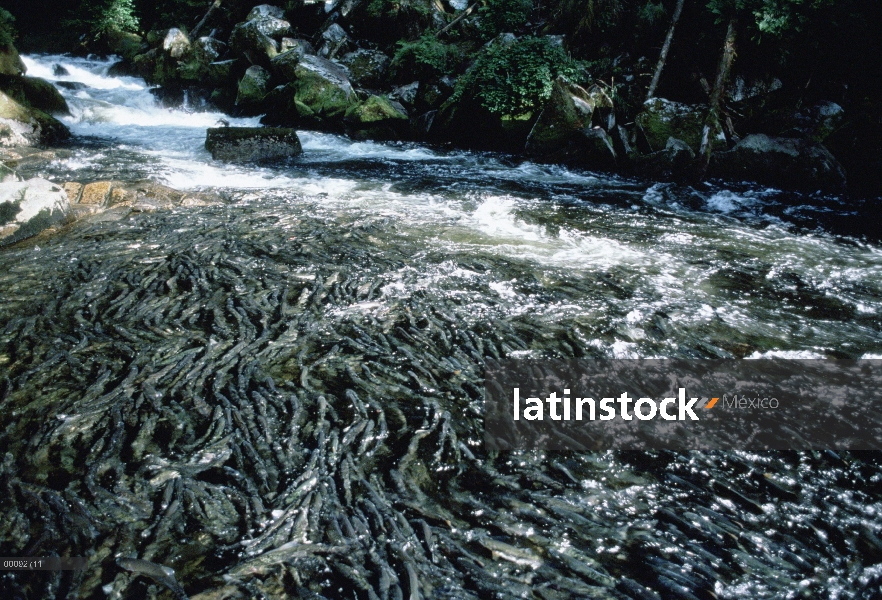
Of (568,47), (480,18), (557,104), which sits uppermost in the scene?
(480,18)

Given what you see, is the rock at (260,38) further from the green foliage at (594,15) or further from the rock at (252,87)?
the green foliage at (594,15)

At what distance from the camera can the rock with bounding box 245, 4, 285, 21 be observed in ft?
59.8

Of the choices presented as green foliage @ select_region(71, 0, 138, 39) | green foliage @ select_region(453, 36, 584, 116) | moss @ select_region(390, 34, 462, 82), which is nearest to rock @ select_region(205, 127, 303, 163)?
green foliage @ select_region(453, 36, 584, 116)

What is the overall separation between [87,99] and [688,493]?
69.8 ft

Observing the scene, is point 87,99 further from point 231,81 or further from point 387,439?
point 387,439

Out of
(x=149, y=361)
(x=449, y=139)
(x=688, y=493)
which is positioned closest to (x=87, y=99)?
(x=449, y=139)

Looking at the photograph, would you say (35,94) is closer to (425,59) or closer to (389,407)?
(425,59)


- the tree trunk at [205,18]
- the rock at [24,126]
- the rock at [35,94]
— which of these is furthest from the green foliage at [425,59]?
the tree trunk at [205,18]

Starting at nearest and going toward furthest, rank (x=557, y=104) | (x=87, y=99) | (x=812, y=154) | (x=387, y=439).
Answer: (x=387, y=439)
(x=812, y=154)
(x=557, y=104)
(x=87, y=99)

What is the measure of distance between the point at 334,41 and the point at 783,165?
52.2 ft

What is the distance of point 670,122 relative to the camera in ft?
35.7

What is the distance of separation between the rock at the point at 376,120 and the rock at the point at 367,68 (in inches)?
114

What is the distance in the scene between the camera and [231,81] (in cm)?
1794

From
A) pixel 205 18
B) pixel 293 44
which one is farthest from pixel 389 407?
pixel 205 18
